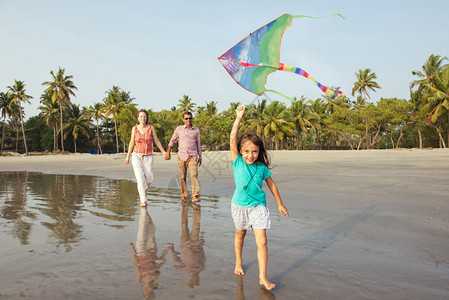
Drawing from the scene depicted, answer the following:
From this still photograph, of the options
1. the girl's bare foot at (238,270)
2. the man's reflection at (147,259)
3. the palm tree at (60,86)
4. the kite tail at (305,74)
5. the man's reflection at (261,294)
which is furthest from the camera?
the palm tree at (60,86)

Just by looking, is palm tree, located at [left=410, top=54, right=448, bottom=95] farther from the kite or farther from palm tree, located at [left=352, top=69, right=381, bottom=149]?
the kite

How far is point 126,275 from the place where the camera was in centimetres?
290

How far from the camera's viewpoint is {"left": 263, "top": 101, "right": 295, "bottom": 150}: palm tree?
2167 inches

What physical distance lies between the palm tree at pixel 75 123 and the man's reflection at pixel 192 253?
60.6 m

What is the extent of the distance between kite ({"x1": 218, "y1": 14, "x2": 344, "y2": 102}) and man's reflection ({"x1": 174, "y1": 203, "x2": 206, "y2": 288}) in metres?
1.97

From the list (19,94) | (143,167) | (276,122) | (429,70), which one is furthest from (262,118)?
(143,167)

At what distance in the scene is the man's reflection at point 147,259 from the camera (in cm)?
270

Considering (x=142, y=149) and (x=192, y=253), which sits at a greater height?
(x=142, y=149)

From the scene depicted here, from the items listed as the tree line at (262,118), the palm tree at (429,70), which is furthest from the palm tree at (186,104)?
the palm tree at (429,70)

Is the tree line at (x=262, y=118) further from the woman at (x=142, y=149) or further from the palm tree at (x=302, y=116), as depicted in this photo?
the woman at (x=142, y=149)

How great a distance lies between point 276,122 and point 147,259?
53.5 m

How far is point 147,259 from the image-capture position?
10.9 ft

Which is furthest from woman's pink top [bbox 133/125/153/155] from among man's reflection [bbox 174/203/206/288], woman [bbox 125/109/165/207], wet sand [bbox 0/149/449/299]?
man's reflection [bbox 174/203/206/288]

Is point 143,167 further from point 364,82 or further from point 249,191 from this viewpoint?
point 364,82
